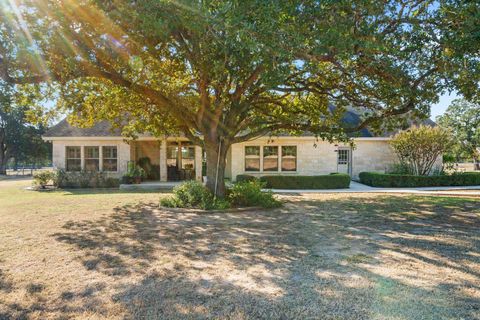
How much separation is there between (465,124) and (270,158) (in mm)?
31594

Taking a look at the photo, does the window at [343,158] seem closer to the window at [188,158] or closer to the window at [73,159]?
the window at [188,158]

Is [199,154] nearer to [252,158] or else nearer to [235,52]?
[252,158]

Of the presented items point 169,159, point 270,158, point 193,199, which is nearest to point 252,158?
point 270,158

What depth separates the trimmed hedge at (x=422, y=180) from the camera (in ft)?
61.4

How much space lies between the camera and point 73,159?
837 inches

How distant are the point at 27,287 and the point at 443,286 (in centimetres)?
530

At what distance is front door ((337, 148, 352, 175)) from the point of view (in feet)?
73.7

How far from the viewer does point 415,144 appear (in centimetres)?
1886

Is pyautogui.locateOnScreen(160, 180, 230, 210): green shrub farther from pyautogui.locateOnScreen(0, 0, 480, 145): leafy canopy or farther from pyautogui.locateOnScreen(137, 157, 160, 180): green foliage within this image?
pyautogui.locateOnScreen(137, 157, 160, 180): green foliage

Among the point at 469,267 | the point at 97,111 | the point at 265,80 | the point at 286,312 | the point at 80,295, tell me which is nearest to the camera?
the point at 286,312

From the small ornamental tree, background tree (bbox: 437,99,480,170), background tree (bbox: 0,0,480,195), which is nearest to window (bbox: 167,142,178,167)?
background tree (bbox: 0,0,480,195)

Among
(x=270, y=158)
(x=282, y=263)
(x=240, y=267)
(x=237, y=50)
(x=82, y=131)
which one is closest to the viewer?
(x=240, y=267)

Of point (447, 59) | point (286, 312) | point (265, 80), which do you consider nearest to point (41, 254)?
point (286, 312)

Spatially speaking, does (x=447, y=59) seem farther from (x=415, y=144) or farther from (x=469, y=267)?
(x=415, y=144)
